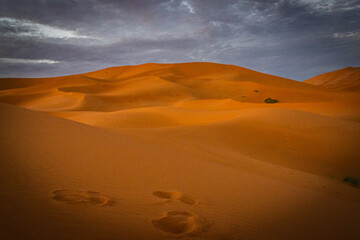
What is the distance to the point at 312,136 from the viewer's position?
35.2ft

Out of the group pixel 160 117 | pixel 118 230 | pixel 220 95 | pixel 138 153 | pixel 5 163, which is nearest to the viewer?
pixel 118 230

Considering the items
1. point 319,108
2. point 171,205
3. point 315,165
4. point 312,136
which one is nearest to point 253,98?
point 319,108

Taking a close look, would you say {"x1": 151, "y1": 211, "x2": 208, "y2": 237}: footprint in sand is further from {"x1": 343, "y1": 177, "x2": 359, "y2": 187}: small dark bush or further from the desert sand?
{"x1": 343, "y1": 177, "x2": 359, "y2": 187}: small dark bush

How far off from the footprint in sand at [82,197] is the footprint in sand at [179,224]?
739 millimetres

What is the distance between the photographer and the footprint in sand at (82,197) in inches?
117

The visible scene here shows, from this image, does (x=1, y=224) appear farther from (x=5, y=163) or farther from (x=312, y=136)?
(x=312, y=136)

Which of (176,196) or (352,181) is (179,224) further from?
(352,181)

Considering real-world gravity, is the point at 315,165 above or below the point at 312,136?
below

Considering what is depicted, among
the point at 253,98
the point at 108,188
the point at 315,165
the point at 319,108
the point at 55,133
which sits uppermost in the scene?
the point at 253,98

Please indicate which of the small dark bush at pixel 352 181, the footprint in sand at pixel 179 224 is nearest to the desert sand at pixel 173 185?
the footprint in sand at pixel 179 224

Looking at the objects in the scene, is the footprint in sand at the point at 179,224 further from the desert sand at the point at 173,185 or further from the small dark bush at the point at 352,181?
the small dark bush at the point at 352,181

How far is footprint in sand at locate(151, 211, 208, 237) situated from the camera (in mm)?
2693

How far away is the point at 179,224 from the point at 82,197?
1335 millimetres

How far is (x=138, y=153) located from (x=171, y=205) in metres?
2.72
